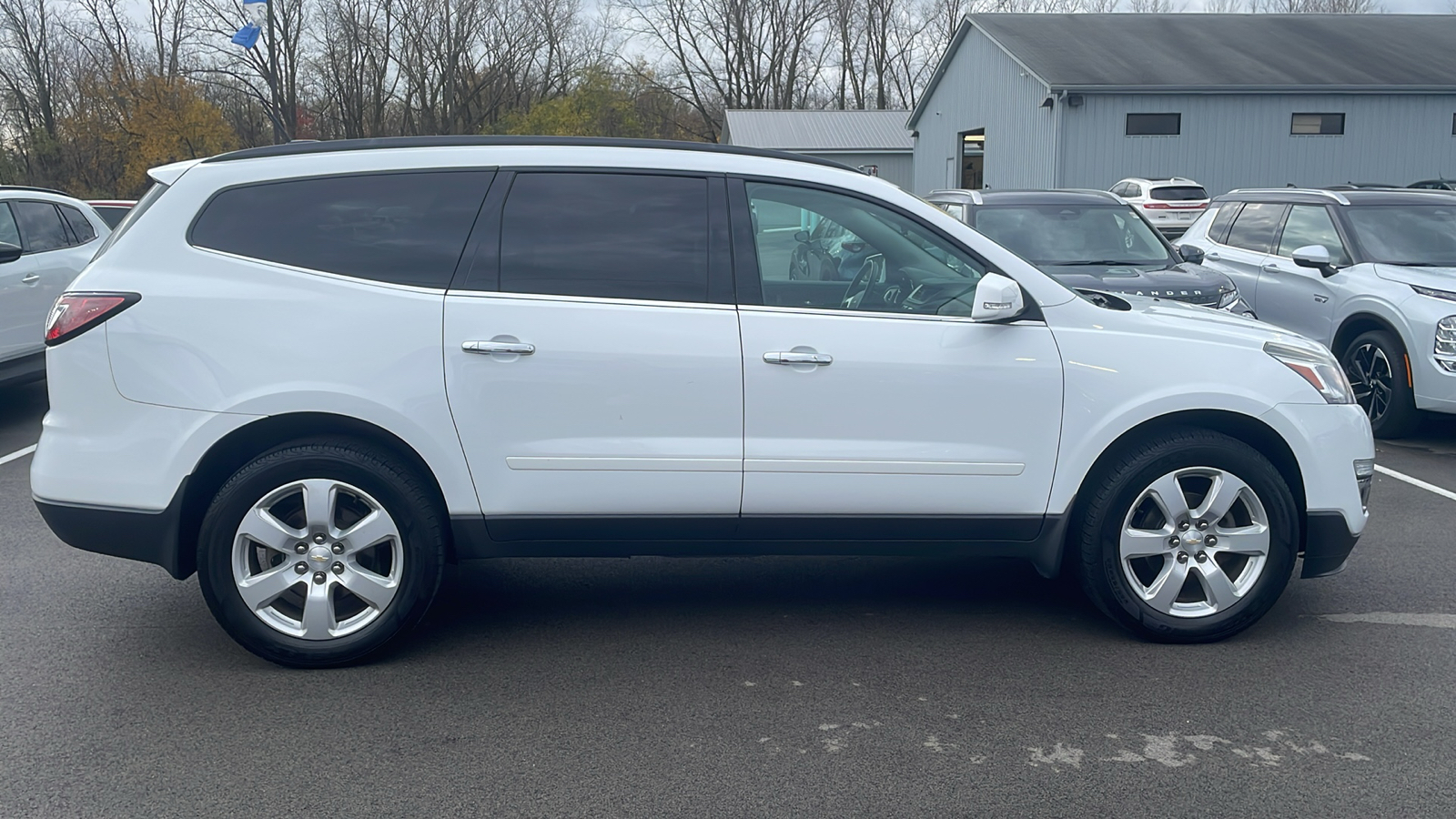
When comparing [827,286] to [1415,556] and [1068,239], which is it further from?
[1068,239]

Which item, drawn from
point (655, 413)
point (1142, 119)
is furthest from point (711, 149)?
point (1142, 119)

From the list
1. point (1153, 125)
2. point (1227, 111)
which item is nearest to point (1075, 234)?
point (1153, 125)

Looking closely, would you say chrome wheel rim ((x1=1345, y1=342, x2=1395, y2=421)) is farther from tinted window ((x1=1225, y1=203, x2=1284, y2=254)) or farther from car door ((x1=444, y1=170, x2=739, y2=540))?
car door ((x1=444, y1=170, x2=739, y2=540))

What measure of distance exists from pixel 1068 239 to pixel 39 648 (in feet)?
25.9

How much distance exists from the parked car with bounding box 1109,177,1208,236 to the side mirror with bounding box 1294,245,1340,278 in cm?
1739

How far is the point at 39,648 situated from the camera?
14.6 feet

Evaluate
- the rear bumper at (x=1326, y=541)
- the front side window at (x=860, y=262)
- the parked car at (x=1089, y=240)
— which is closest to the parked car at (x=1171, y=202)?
the parked car at (x=1089, y=240)

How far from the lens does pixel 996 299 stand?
4199 millimetres

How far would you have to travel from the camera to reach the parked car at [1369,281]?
26.4 feet

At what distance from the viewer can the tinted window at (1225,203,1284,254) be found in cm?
1004

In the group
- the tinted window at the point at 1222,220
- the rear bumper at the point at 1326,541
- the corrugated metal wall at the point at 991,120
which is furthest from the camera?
the corrugated metal wall at the point at 991,120

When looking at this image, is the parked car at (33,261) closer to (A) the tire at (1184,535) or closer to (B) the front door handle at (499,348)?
(B) the front door handle at (499,348)

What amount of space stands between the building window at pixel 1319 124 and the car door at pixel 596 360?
28618 mm

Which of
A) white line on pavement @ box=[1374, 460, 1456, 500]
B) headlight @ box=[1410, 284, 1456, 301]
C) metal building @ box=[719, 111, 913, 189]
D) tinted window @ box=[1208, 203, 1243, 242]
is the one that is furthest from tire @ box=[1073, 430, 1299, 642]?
metal building @ box=[719, 111, 913, 189]
